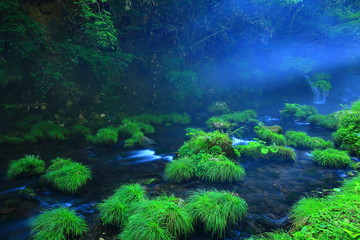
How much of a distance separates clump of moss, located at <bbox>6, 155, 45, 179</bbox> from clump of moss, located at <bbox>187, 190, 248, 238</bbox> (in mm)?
5624

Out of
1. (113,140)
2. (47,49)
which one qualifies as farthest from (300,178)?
(47,49)

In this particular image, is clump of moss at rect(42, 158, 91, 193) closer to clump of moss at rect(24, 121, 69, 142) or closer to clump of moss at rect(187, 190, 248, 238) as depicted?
clump of moss at rect(187, 190, 248, 238)

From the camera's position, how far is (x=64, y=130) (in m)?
11.3

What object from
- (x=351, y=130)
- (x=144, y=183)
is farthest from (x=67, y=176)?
(x=351, y=130)

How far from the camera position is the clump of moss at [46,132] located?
10.2 m

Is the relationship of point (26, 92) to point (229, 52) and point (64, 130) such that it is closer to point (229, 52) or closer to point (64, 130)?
point (64, 130)

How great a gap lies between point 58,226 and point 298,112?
1879 centimetres

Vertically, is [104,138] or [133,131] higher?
[133,131]

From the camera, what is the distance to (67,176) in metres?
6.29

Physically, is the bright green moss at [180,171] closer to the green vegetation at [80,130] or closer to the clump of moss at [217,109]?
the green vegetation at [80,130]

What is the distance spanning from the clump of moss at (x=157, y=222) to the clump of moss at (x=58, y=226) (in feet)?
3.39

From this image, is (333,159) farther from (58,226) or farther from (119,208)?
(58,226)

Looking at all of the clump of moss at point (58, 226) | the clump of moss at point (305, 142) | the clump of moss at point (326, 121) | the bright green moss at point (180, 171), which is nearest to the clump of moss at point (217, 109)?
the clump of moss at point (326, 121)

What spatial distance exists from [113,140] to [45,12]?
→ 1103 cm
